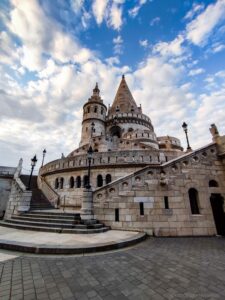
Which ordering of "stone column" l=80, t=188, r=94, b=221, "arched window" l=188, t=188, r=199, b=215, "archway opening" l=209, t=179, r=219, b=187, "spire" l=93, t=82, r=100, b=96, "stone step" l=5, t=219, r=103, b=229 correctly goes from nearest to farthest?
"stone step" l=5, t=219, r=103, b=229, "stone column" l=80, t=188, r=94, b=221, "arched window" l=188, t=188, r=199, b=215, "archway opening" l=209, t=179, r=219, b=187, "spire" l=93, t=82, r=100, b=96

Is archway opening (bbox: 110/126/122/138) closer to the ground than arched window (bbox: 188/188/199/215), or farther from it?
farther from it

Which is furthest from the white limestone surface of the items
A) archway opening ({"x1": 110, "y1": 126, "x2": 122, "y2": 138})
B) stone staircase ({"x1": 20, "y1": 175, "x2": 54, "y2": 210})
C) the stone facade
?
archway opening ({"x1": 110, "y1": 126, "x2": 122, "y2": 138})

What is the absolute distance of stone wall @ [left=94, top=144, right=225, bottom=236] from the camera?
8.59 meters

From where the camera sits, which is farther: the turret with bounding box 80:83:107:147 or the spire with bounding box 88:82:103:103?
the spire with bounding box 88:82:103:103

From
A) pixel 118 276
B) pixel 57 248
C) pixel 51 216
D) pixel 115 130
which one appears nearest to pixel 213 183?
pixel 118 276

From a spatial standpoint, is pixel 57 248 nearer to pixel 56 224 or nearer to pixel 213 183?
pixel 56 224

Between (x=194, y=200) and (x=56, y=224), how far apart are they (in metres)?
8.32

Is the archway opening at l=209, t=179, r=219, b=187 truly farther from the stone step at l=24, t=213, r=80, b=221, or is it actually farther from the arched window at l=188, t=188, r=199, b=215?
the stone step at l=24, t=213, r=80, b=221

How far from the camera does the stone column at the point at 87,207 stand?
9.05 meters

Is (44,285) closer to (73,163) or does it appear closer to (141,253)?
(141,253)

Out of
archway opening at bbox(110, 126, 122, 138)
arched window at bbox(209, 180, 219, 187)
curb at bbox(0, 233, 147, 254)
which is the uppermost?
archway opening at bbox(110, 126, 122, 138)

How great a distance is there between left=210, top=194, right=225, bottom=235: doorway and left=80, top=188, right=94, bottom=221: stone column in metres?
7.32

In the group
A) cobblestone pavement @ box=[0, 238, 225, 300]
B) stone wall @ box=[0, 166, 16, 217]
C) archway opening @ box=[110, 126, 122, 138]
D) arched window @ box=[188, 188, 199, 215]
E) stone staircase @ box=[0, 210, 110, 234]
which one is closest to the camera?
cobblestone pavement @ box=[0, 238, 225, 300]

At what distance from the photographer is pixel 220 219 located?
9242 millimetres
